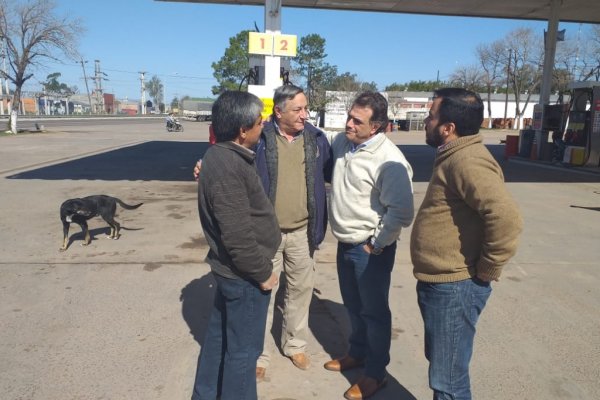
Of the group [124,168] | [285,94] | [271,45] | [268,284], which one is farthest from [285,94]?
[124,168]

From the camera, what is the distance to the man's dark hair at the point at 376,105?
2635 millimetres

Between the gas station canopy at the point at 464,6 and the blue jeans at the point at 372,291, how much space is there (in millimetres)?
11537

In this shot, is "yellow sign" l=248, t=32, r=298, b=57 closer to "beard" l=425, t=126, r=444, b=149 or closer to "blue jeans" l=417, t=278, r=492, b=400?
Result: "beard" l=425, t=126, r=444, b=149

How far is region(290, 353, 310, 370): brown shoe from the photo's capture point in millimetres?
3080

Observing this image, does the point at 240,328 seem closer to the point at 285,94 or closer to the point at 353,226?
the point at 353,226

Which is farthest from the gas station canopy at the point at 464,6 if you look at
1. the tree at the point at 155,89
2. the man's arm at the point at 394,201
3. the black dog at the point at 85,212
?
the tree at the point at 155,89

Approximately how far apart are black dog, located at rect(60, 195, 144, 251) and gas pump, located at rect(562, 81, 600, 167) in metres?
14.3

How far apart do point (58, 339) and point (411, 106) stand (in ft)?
161

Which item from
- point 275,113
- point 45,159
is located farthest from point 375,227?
point 45,159

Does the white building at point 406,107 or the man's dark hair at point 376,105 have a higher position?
the white building at point 406,107

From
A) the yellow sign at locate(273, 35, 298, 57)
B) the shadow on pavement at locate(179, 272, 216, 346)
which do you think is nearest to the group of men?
the shadow on pavement at locate(179, 272, 216, 346)

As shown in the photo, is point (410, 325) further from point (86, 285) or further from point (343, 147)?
point (86, 285)

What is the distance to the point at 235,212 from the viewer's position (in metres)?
2.02

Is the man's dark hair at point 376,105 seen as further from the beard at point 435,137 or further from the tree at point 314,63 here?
the tree at point 314,63
